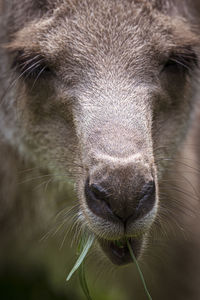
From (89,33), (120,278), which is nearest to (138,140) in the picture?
(89,33)

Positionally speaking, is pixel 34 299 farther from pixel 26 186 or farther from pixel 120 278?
pixel 26 186

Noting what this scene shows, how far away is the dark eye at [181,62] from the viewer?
4.56m

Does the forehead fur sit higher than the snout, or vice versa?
the forehead fur

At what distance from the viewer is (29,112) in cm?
480

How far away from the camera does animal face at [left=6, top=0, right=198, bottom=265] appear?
3740 mm

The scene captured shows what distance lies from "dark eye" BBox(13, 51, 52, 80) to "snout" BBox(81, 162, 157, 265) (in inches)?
42.3

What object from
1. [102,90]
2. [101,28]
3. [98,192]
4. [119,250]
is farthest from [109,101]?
[119,250]

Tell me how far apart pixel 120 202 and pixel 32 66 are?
4.68 feet

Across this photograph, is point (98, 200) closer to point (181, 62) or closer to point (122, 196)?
point (122, 196)

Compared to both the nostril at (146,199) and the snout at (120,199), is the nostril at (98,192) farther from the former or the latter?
the nostril at (146,199)

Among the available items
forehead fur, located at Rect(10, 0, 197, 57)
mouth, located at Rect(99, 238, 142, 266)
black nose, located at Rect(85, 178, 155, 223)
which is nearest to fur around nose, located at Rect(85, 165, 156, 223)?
black nose, located at Rect(85, 178, 155, 223)

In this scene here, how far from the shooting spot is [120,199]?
3.63 m

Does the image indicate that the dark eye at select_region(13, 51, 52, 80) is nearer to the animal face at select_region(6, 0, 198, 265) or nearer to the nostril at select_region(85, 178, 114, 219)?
the animal face at select_region(6, 0, 198, 265)

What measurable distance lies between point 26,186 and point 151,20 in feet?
6.97
